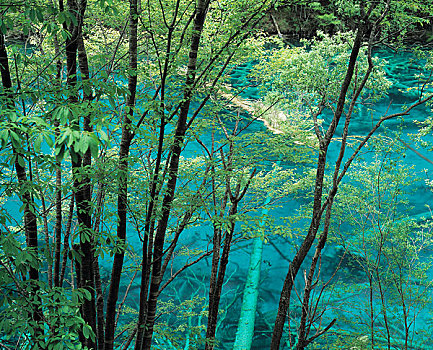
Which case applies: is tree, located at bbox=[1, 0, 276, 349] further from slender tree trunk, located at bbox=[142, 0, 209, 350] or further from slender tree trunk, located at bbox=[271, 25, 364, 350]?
slender tree trunk, located at bbox=[271, 25, 364, 350]

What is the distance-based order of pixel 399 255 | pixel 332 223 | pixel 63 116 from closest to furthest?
pixel 63 116
pixel 399 255
pixel 332 223

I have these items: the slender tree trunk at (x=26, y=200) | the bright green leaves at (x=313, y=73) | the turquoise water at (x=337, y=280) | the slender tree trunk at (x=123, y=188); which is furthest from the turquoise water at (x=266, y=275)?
the slender tree trunk at (x=26, y=200)

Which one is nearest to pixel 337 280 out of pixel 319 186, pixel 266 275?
pixel 266 275

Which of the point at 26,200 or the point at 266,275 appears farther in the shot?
the point at 266,275

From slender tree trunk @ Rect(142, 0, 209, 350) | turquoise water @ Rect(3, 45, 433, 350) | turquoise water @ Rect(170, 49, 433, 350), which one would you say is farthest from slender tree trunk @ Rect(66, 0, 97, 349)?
turquoise water @ Rect(3, 45, 433, 350)

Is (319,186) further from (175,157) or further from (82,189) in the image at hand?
(82,189)

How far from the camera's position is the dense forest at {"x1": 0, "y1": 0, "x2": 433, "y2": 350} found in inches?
79.9

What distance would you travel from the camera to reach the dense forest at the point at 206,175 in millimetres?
2029

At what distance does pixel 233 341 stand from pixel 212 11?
22.7 feet

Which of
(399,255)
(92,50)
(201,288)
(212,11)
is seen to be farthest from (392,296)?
(92,50)

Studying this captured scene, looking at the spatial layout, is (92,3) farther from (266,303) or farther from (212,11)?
(266,303)

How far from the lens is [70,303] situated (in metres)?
1.92

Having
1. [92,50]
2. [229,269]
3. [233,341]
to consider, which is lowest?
[233,341]

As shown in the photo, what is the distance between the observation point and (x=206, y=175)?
3.87 m
